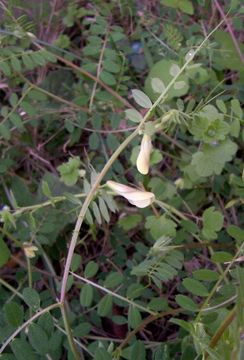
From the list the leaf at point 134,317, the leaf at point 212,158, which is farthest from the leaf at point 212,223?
the leaf at point 134,317

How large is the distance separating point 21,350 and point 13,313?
0.08 m

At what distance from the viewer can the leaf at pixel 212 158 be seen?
1.43 meters

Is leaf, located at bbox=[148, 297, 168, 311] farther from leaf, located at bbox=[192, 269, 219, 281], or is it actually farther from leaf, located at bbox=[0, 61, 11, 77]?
leaf, located at bbox=[0, 61, 11, 77]

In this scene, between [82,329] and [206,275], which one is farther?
[82,329]

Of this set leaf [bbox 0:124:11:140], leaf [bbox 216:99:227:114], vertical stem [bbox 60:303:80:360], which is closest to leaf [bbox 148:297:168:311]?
vertical stem [bbox 60:303:80:360]

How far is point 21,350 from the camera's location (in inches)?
43.6

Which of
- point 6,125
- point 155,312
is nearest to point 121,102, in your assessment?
point 6,125

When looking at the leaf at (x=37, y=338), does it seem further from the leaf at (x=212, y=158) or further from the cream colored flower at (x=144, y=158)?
the leaf at (x=212, y=158)

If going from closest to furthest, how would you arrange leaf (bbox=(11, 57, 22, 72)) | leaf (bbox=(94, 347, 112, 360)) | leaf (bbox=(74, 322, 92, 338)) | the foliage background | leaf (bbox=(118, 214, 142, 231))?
1. leaf (bbox=(94, 347, 112, 360))
2. the foliage background
3. leaf (bbox=(74, 322, 92, 338))
4. leaf (bbox=(11, 57, 22, 72))
5. leaf (bbox=(118, 214, 142, 231))

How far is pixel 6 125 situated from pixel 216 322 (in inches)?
30.0

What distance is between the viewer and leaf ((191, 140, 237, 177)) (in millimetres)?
1434

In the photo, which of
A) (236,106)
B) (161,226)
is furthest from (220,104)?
(161,226)

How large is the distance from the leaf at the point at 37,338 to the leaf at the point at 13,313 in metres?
0.06

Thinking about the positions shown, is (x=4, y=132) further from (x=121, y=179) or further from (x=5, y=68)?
(x=121, y=179)
